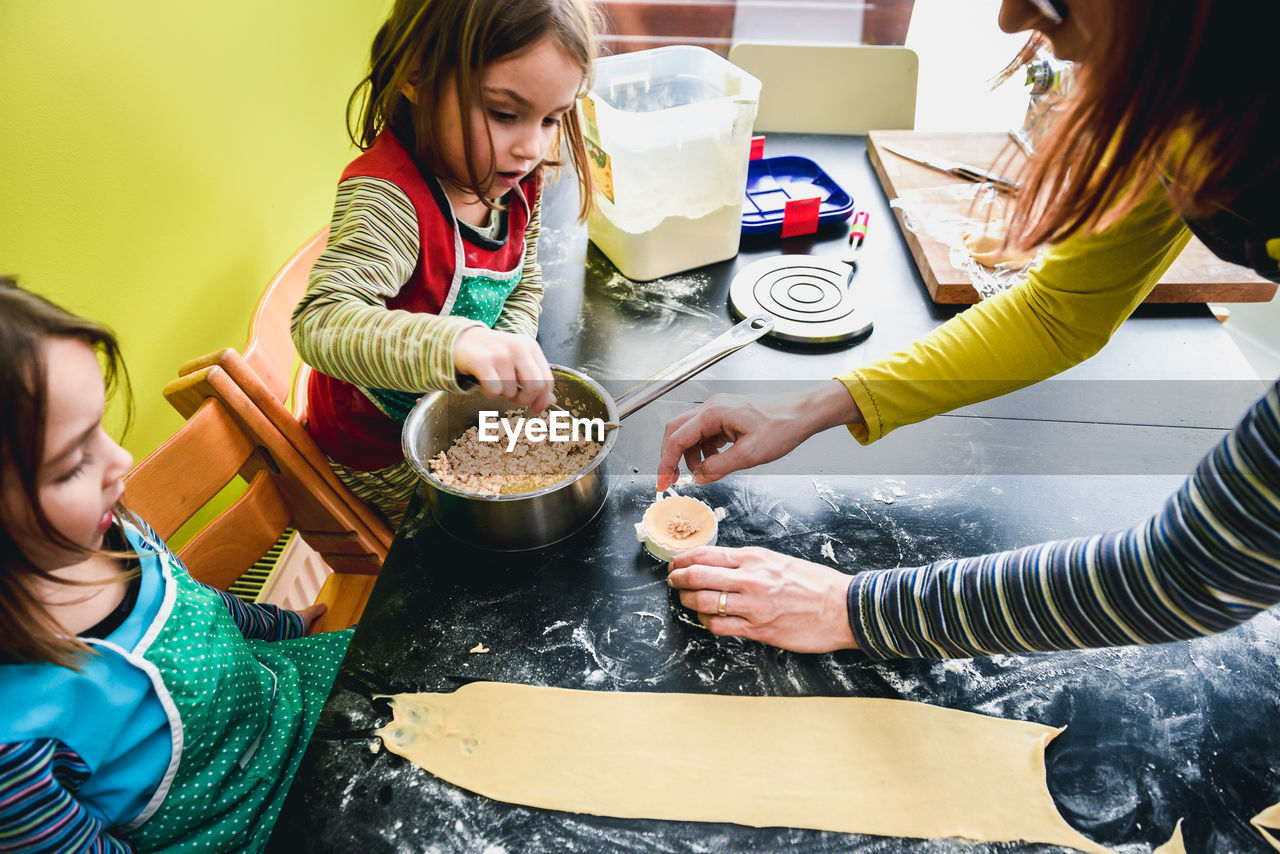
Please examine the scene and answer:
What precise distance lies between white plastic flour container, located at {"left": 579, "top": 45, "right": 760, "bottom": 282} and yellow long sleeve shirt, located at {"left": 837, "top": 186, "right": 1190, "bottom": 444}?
516 millimetres

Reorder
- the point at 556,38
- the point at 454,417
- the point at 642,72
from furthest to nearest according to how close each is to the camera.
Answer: the point at 642,72, the point at 454,417, the point at 556,38

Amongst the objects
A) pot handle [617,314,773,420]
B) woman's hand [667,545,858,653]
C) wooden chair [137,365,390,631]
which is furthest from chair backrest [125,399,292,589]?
woman's hand [667,545,858,653]

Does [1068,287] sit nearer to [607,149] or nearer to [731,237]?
[731,237]

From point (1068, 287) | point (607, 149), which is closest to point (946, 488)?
point (1068, 287)

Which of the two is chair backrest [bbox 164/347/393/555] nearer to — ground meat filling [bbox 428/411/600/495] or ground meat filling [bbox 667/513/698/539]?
ground meat filling [bbox 428/411/600/495]

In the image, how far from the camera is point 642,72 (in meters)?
1.44

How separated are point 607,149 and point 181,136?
0.83 metres

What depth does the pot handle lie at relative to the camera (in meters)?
1.05

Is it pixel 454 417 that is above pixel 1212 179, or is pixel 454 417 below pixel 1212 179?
below

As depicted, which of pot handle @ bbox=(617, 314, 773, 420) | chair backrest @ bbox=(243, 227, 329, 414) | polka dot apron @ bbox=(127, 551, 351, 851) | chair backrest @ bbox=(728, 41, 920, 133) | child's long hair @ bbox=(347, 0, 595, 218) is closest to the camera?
polka dot apron @ bbox=(127, 551, 351, 851)

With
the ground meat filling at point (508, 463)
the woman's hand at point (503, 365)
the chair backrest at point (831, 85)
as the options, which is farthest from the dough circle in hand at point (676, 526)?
the chair backrest at point (831, 85)

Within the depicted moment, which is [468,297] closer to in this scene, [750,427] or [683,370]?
[683,370]

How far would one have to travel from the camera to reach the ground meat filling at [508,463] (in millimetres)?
1017

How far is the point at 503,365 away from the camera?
0.85 m
